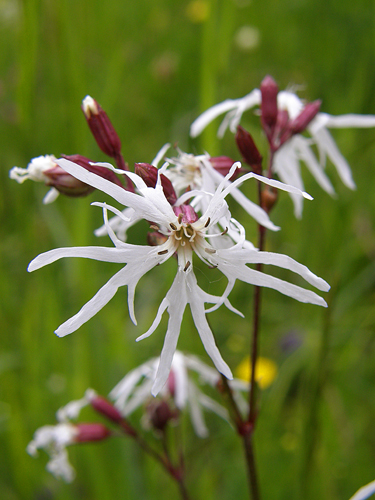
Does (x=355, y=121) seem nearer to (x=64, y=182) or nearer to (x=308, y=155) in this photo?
(x=308, y=155)

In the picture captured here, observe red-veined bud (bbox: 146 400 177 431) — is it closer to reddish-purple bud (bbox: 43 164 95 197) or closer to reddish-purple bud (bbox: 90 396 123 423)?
reddish-purple bud (bbox: 90 396 123 423)

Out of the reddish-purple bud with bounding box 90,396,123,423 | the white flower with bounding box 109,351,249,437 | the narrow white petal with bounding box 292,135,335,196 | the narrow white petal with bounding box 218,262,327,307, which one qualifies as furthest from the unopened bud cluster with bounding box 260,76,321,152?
the reddish-purple bud with bounding box 90,396,123,423

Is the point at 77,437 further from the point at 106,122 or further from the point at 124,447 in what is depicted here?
the point at 106,122

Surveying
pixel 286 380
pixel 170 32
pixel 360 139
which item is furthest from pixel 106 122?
pixel 170 32

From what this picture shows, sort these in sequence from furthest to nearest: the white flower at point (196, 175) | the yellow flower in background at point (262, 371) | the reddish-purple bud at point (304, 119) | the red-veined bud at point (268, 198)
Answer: the yellow flower in background at point (262, 371) < the reddish-purple bud at point (304, 119) < the red-veined bud at point (268, 198) < the white flower at point (196, 175)

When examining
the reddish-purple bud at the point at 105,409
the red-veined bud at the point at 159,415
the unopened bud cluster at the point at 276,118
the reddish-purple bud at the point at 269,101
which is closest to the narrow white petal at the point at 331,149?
the unopened bud cluster at the point at 276,118

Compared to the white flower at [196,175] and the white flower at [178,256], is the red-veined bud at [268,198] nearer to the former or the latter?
the white flower at [196,175]

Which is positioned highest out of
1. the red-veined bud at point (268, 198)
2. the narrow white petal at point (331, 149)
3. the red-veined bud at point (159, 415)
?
the narrow white petal at point (331, 149)
